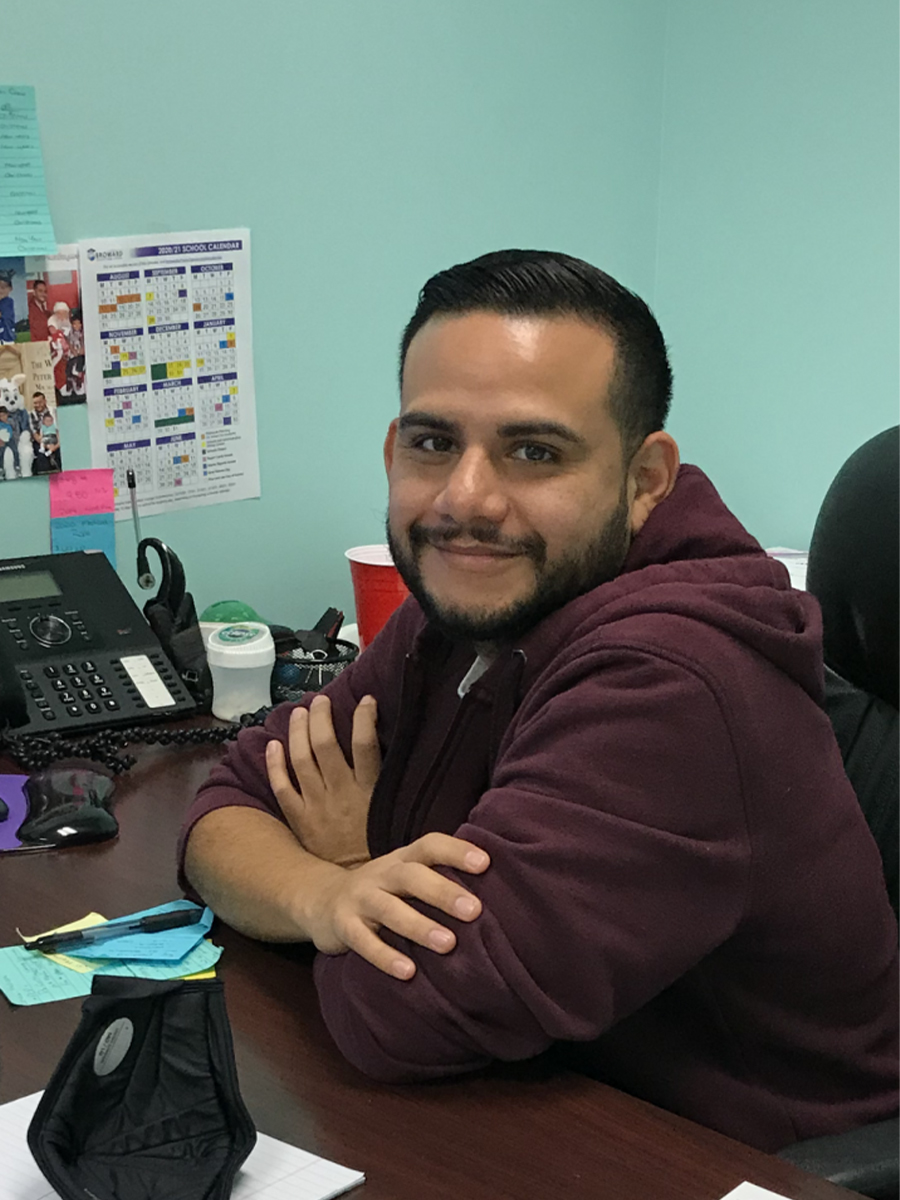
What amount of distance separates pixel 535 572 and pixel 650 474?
0.14 meters

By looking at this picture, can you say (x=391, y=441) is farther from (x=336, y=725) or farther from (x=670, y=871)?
(x=670, y=871)

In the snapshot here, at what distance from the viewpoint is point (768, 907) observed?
3.30ft

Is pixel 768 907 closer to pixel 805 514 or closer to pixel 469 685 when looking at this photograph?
pixel 469 685

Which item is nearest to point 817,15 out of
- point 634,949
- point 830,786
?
point 830,786

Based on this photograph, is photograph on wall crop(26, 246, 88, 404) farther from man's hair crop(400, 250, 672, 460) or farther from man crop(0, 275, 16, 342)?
man's hair crop(400, 250, 672, 460)

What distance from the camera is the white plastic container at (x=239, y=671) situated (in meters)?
1.76

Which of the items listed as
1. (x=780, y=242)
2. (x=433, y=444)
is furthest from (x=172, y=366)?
(x=780, y=242)

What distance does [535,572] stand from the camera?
113 centimetres

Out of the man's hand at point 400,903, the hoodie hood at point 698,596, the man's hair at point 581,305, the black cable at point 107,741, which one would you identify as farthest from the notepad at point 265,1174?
the black cable at point 107,741

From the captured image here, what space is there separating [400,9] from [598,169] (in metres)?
0.53

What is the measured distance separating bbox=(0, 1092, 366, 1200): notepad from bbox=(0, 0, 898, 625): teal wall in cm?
111

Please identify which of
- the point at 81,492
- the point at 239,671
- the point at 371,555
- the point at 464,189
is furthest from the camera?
the point at 464,189

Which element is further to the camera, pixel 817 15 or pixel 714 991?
pixel 817 15

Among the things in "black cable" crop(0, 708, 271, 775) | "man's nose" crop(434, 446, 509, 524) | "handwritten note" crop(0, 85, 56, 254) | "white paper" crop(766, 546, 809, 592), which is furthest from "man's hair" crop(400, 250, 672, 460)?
"white paper" crop(766, 546, 809, 592)
